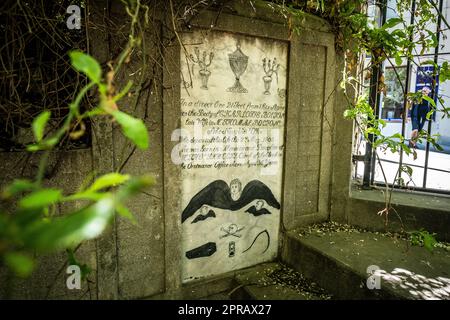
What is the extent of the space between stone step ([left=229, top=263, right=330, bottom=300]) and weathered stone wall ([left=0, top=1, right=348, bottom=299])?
0.21 meters

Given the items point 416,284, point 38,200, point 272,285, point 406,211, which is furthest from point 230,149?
point 38,200

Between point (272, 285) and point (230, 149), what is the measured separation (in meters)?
1.55

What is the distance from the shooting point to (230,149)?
3074mm

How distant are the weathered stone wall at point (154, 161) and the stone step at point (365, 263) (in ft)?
1.38

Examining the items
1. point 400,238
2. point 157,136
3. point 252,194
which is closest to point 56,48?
point 157,136

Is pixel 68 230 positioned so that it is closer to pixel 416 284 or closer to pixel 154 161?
pixel 154 161

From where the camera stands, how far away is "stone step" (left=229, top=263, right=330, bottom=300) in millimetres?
2860

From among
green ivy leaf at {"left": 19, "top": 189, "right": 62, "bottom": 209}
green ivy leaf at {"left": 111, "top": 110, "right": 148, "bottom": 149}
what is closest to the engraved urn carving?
green ivy leaf at {"left": 111, "top": 110, "right": 148, "bottom": 149}

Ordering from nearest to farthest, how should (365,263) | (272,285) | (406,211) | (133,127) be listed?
(133,127) → (365,263) → (272,285) → (406,211)

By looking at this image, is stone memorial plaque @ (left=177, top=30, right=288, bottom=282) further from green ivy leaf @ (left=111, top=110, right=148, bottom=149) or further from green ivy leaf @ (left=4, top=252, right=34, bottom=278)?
green ivy leaf @ (left=4, top=252, right=34, bottom=278)

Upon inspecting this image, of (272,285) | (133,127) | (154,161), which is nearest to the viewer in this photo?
(133,127)

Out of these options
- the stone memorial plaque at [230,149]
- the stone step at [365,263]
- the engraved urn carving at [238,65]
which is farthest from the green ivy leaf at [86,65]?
the stone step at [365,263]
